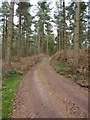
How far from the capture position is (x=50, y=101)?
24.3ft

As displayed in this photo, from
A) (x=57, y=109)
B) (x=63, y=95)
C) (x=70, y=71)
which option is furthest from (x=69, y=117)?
(x=70, y=71)

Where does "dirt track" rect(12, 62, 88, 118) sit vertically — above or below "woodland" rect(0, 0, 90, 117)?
below

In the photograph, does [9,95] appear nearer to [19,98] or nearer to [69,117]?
[19,98]

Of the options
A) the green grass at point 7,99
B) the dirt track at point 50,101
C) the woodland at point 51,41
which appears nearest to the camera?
the dirt track at point 50,101

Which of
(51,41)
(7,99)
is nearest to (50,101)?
(7,99)

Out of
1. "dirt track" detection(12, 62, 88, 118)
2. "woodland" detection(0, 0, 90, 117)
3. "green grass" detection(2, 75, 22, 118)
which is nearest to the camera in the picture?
"dirt track" detection(12, 62, 88, 118)

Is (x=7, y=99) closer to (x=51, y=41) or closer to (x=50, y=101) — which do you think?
(x=50, y=101)

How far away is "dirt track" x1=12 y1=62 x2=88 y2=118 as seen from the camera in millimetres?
6277

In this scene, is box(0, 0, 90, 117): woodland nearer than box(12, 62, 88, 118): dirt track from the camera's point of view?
No

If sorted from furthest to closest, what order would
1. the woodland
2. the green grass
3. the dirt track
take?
1. the woodland
2. the green grass
3. the dirt track

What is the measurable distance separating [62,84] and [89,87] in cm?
189

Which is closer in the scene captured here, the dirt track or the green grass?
the dirt track

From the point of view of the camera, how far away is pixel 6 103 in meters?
7.36

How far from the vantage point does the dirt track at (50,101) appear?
6.28 meters
